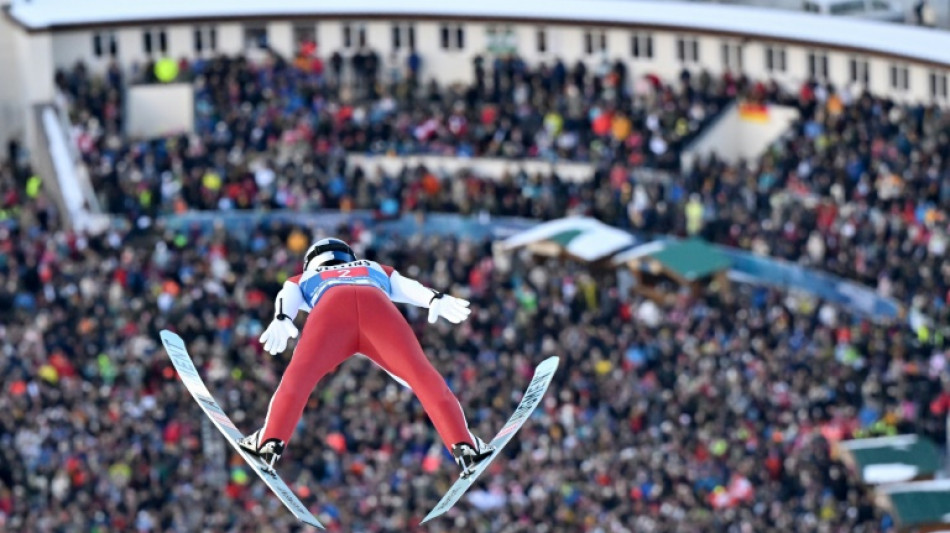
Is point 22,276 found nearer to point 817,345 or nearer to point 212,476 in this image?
point 212,476

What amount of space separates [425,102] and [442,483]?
14.7 m

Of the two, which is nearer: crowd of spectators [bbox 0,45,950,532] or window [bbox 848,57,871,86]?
crowd of spectators [bbox 0,45,950,532]

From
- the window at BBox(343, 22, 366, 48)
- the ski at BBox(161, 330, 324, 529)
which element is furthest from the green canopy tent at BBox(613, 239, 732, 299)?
the ski at BBox(161, 330, 324, 529)

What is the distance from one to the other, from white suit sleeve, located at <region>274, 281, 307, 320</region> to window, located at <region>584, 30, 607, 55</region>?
32090 mm

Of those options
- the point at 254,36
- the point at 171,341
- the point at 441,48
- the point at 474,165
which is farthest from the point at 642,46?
the point at 171,341

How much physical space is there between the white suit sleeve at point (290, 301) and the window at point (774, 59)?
99.3 ft

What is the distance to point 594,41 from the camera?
185 ft

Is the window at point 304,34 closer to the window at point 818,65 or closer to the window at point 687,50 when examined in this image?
the window at point 687,50

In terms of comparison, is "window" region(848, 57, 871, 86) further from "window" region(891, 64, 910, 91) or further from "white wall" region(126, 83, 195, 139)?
"white wall" region(126, 83, 195, 139)

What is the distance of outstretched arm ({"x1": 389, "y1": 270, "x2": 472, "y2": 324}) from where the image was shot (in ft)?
80.3

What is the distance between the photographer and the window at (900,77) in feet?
170

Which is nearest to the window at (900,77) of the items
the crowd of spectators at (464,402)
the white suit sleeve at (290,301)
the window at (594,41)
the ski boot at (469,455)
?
the crowd of spectators at (464,402)

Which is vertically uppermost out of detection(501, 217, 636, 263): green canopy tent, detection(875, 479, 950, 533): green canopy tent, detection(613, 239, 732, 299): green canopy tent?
detection(501, 217, 636, 263): green canopy tent

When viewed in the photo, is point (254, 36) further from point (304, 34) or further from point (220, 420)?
point (220, 420)
